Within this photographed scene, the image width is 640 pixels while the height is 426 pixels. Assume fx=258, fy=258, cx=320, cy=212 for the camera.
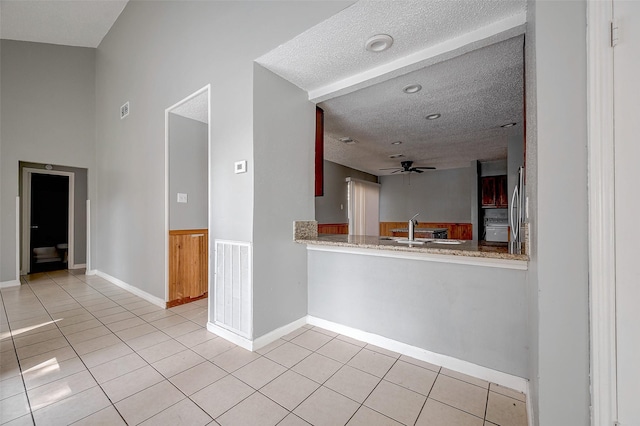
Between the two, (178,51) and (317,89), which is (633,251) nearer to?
(317,89)

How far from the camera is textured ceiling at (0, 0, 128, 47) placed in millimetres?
3853

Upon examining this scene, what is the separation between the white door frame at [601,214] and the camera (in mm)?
864

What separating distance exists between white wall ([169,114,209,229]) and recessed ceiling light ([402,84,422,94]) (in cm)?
267

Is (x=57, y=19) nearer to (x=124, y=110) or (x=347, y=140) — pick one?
(x=124, y=110)

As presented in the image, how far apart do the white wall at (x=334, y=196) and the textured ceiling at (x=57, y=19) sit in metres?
4.71

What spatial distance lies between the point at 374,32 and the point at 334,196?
491 cm

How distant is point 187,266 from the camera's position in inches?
134

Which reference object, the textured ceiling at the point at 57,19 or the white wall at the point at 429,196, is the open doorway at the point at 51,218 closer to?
the textured ceiling at the point at 57,19

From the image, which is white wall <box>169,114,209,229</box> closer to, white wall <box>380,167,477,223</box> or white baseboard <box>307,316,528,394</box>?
white baseboard <box>307,316,528,394</box>

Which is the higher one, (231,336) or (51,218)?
(51,218)

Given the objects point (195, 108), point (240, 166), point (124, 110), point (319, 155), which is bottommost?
point (240, 166)

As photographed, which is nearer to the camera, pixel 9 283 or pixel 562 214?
pixel 562 214


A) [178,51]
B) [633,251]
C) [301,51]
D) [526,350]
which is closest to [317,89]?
[301,51]

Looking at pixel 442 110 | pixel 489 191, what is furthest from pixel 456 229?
pixel 442 110
